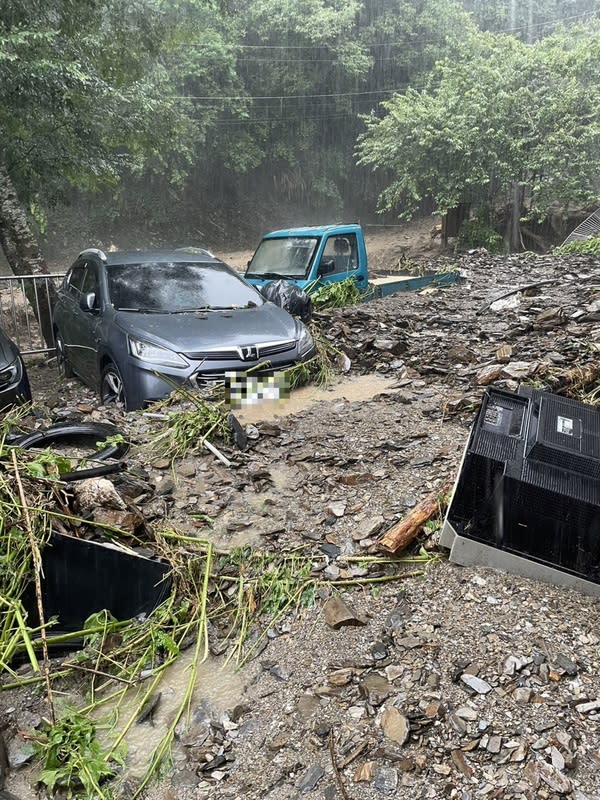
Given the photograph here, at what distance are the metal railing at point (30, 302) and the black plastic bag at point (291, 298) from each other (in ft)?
11.7

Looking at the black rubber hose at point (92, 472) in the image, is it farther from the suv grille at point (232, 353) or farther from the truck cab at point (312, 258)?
the truck cab at point (312, 258)

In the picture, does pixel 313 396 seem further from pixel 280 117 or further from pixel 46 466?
pixel 280 117

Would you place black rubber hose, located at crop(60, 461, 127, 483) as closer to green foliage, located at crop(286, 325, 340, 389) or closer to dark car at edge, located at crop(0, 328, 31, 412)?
dark car at edge, located at crop(0, 328, 31, 412)

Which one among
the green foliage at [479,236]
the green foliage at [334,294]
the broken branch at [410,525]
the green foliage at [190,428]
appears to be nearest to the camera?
the broken branch at [410,525]

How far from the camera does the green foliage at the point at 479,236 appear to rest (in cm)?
2469

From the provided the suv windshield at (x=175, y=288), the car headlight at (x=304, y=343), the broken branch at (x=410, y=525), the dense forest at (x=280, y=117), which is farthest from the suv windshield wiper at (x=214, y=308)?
the dense forest at (x=280, y=117)

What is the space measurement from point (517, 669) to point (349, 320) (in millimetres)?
6850

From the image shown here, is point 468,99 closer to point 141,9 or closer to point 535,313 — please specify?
point 141,9

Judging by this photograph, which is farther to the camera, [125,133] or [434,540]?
[125,133]

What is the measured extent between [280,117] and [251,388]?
29.7m

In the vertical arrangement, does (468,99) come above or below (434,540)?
above

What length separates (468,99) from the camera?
22.6 meters

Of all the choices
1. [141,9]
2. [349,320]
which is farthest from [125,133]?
[349,320]

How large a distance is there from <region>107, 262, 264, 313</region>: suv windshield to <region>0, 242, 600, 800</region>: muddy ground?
2026 millimetres
